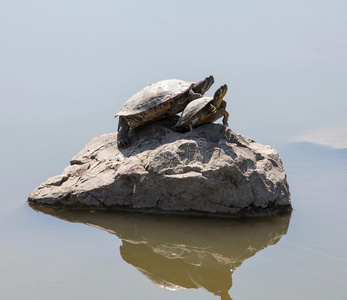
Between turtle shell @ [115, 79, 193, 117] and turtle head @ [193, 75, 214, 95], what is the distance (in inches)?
4.5

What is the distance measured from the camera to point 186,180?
20.0 feet

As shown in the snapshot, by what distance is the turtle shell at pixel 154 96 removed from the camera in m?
6.71

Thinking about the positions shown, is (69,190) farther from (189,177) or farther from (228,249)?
(228,249)

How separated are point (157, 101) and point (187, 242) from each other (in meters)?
2.07

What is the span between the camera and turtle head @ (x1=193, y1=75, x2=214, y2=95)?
704cm

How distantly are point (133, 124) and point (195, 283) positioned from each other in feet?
9.48

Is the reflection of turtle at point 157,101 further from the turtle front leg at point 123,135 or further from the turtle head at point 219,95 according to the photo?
the turtle head at point 219,95

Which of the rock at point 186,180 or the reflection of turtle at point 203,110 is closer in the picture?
the rock at point 186,180

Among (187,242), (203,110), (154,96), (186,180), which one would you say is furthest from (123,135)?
(187,242)

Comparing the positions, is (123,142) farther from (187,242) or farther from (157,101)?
(187,242)

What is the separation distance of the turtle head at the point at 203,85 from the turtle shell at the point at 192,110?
54cm

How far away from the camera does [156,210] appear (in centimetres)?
626

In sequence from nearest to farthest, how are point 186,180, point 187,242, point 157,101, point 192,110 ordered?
point 187,242, point 186,180, point 192,110, point 157,101

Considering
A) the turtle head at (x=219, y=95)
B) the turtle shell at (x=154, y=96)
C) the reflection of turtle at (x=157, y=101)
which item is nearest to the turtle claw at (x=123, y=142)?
the reflection of turtle at (x=157, y=101)
